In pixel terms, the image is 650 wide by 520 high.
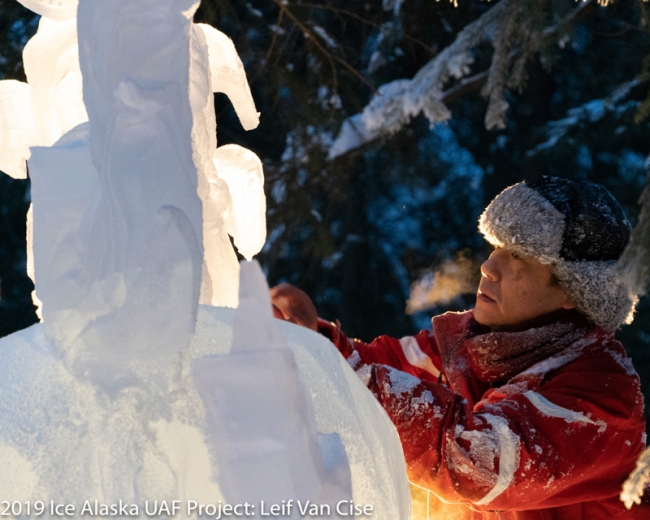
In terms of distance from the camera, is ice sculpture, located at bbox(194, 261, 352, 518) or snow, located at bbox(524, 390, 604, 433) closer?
ice sculpture, located at bbox(194, 261, 352, 518)

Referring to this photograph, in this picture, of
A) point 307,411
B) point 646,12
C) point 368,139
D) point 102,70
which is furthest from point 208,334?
point 368,139

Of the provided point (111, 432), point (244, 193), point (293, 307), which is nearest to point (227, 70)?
point (244, 193)

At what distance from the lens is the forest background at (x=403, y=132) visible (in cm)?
354

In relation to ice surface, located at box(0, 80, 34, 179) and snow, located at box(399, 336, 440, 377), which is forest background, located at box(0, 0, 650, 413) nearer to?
snow, located at box(399, 336, 440, 377)

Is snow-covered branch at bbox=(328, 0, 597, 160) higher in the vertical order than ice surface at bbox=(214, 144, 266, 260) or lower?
lower

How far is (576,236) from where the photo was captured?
205 cm

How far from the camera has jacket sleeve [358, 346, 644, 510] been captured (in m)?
1.68

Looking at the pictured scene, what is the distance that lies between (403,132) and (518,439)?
3.53m

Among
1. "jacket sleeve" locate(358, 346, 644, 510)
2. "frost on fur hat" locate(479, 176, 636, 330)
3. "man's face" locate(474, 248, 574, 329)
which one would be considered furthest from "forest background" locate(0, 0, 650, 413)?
"jacket sleeve" locate(358, 346, 644, 510)

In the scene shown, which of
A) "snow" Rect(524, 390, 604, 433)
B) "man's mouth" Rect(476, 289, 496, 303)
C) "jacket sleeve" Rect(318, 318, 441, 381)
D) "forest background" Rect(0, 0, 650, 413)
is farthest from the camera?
"forest background" Rect(0, 0, 650, 413)

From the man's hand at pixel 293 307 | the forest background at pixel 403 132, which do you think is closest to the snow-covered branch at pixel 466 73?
the forest background at pixel 403 132

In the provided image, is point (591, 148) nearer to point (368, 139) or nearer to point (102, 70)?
point (368, 139)

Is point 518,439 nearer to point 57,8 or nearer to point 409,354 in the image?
point 409,354

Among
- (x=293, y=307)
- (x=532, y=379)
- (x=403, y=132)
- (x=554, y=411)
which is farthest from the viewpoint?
(x=403, y=132)
